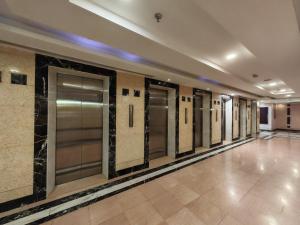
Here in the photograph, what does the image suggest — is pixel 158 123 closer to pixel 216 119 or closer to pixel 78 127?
pixel 78 127

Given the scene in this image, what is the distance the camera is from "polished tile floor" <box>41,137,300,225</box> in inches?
99.4

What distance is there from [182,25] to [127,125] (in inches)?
118

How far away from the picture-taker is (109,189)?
350 centimetres

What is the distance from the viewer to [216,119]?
26.2 ft

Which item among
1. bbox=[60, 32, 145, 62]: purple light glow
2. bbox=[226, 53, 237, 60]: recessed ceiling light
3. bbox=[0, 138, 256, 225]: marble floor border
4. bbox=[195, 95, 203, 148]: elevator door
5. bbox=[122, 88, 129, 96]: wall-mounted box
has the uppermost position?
bbox=[226, 53, 237, 60]: recessed ceiling light

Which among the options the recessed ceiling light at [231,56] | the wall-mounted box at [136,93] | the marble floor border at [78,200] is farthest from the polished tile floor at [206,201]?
the recessed ceiling light at [231,56]

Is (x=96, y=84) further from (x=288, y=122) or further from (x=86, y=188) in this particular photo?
(x=288, y=122)

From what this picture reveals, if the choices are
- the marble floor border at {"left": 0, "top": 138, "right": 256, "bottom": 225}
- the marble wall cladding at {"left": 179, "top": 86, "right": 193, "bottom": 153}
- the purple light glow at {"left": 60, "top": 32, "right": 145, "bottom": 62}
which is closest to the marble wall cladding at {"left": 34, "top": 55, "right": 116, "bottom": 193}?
the marble floor border at {"left": 0, "top": 138, "right": 256, "bottom": 225}

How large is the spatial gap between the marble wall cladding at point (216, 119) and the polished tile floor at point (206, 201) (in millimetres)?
3223

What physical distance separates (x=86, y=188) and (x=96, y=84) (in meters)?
2.74

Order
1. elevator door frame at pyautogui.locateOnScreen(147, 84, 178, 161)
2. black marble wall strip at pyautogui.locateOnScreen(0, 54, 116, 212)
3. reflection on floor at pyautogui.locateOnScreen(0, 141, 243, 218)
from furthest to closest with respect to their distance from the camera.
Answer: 1. elevator door frame at pyautogui.locateOnScreen(147, 84, 178, 161)
2. black marble wall strip at pyautogui.locateOnScreen(0, 54, 116, 212)
3. reflection on floor at pyautogui.locateOnScreen(0, 141, 243, 218)

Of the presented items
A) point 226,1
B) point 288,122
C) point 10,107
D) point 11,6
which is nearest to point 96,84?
point 10,107

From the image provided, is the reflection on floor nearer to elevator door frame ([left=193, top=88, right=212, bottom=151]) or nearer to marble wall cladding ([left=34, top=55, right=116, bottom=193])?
marble wall cladding ([left=34, top=55, right=116, bottom=193])

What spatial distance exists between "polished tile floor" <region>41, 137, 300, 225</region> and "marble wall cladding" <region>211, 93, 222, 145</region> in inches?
127
